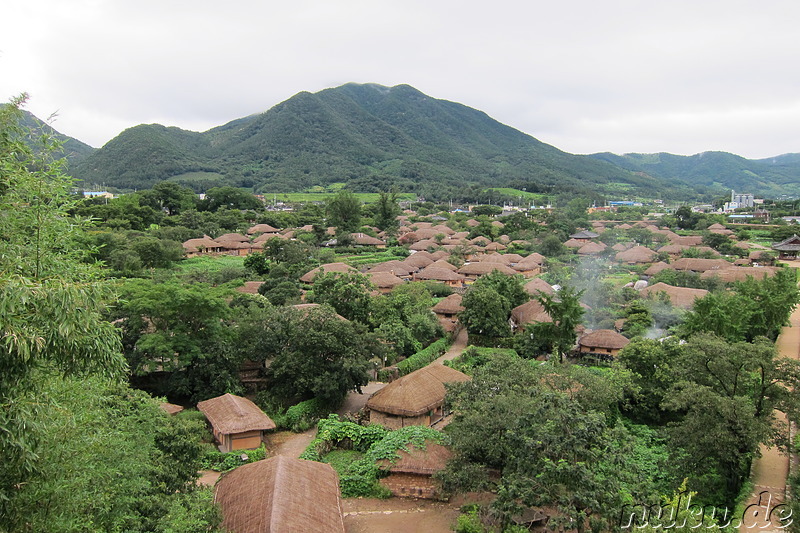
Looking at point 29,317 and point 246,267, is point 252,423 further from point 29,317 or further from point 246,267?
point 246,267

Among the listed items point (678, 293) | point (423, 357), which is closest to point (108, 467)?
point (423, 357)

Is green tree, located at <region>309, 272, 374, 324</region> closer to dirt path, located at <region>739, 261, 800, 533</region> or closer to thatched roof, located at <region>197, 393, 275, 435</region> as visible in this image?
thatched roof, located at <region>197, 393, 275, 435</region>

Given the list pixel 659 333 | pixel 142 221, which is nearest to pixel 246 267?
pixel 142 221

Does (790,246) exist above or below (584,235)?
below

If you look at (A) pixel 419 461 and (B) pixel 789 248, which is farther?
(B) pixel 789 248

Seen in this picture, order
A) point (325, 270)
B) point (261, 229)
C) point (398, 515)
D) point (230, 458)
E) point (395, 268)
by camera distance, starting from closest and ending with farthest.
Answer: point (398, 515) < point (230, 458) < point (325, 270) < point (395, 268) < point (261, 229)

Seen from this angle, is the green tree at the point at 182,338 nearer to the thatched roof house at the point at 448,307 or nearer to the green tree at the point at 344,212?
the thatched roof house at the point at 448,307

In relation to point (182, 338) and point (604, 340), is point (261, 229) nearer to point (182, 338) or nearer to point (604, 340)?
point (182, 338)
